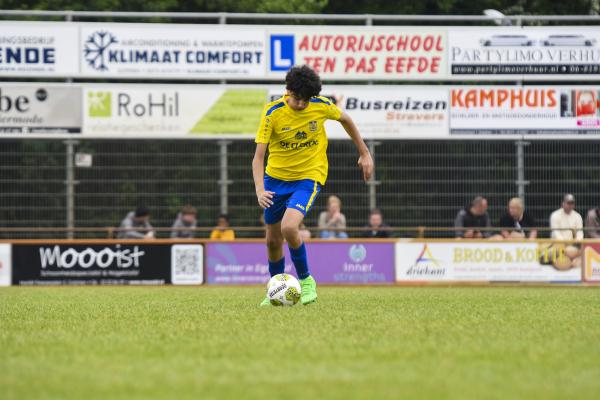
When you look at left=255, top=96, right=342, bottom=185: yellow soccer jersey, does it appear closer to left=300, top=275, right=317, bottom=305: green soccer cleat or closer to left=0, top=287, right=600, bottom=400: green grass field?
left=300, top=275, right=317, bottom=305: green soccer cleat

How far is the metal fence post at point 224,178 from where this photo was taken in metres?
19.6

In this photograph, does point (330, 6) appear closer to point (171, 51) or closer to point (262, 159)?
point (171, 51)

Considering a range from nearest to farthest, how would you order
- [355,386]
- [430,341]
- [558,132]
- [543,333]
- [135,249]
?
1. [355,386]
2. [430,341]
3. [543,333]
4. [135,249]
5. [558,132]

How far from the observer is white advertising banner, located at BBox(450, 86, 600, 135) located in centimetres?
2089

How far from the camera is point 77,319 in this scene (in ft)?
27.1

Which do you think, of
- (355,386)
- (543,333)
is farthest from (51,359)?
(543,333)

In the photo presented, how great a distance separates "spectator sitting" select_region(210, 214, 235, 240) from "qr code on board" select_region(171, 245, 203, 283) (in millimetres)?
384

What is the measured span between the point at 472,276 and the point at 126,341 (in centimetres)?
1390

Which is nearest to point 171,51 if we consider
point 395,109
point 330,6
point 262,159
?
point 395,109

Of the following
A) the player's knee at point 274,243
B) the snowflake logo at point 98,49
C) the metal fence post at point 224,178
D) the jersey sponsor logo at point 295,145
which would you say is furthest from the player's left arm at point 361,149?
the snowflake logo at point 98,49

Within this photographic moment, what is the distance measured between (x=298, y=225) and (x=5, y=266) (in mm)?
11224

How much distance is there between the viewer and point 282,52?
20812 mm

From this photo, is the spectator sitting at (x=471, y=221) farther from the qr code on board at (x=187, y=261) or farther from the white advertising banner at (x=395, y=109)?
the qr code on board at (x=187, y=261)

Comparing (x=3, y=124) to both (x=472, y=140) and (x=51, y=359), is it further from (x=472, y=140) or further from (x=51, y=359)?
(x=51, y=359)
